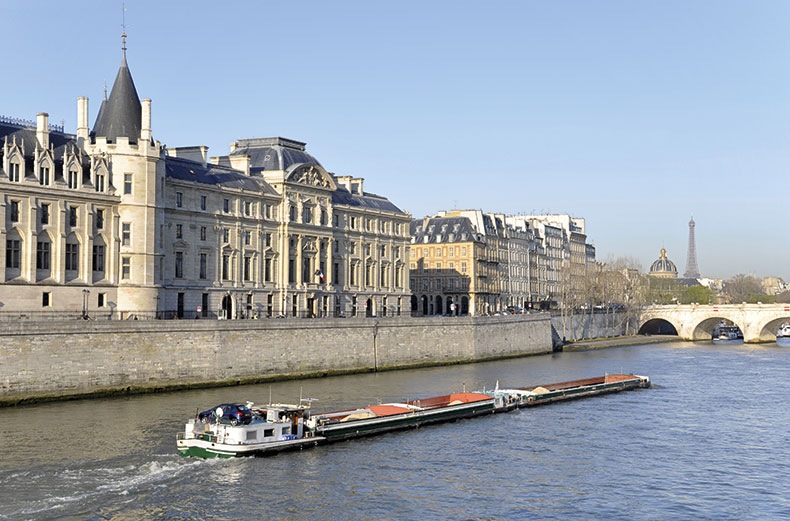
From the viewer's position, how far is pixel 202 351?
211 feet

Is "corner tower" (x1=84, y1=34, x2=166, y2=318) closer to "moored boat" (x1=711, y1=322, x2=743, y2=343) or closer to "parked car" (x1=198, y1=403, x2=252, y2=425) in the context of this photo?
"parked car" (x1=198, y1=403, x2=252, y2=425)

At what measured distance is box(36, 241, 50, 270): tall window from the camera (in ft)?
209

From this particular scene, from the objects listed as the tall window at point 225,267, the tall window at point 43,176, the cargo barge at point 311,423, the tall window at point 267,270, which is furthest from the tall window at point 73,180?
the cargo barge at point 311,423

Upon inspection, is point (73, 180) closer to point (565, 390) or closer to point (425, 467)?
point (565, 390)

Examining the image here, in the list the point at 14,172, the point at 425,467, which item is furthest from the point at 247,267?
the point at 425,467

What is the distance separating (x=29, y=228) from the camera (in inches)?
2472

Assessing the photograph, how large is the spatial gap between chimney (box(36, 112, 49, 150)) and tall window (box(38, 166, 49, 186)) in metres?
2.55

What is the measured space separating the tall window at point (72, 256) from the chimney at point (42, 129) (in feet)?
22.6

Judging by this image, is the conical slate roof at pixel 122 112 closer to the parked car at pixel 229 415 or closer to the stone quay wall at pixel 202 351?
the stone quay wall at pixel 202 351

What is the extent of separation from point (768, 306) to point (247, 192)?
3087 inches

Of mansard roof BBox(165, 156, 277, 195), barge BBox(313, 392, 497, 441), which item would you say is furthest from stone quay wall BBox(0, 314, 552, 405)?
barge BBox(313, 392, 497, 441)

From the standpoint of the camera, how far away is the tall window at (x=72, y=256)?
6550cm

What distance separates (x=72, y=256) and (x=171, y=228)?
10.6m

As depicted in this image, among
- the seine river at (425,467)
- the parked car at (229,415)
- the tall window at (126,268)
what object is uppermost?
Answer: the tall window at (126,268)
